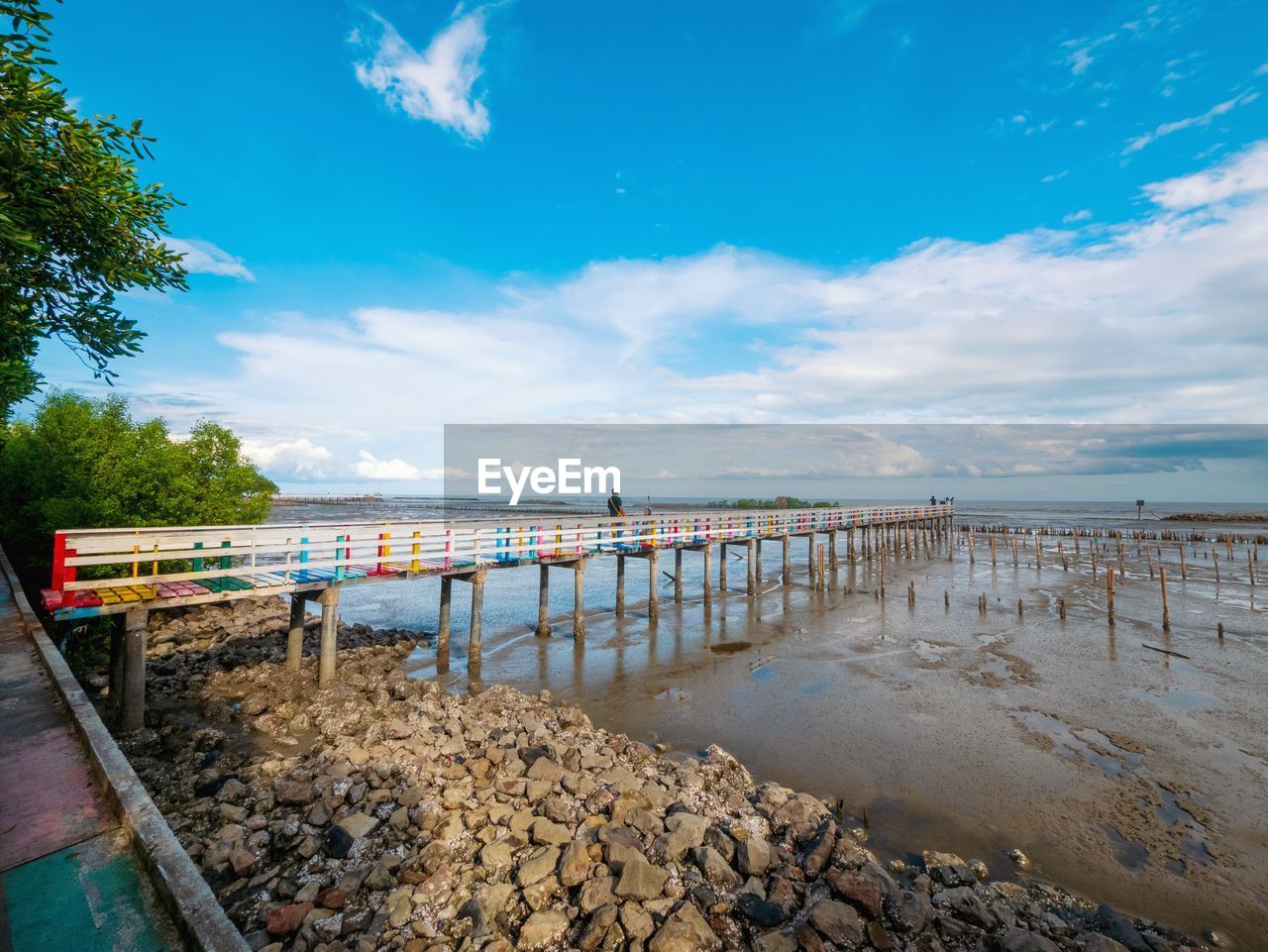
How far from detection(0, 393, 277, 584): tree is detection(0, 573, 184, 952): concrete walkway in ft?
38.5

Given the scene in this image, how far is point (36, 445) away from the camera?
17.8 meters

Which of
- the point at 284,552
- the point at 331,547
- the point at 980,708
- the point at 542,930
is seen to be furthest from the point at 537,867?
the point at 980,708

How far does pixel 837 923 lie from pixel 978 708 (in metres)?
8.75

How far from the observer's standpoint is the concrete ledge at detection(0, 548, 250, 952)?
324 centimetres

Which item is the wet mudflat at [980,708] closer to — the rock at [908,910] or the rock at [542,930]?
the rock at [908,910]

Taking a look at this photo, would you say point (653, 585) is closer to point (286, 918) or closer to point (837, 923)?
point (837, 923)

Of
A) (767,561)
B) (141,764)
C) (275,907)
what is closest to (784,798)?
(275,907)

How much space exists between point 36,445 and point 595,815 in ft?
70.7

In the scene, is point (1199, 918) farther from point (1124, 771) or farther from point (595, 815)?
point (595, 815)

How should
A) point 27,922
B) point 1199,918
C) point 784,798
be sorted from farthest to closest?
point 784,798
point 1199,918
point 27,922

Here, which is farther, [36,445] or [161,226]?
[36,445]

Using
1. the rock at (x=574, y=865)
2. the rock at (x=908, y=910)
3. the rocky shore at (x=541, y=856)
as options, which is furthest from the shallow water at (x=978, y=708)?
the rock at (x=574, y=865)

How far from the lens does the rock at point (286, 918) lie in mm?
5320

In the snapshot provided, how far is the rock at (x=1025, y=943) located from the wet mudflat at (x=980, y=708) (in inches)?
71.9
